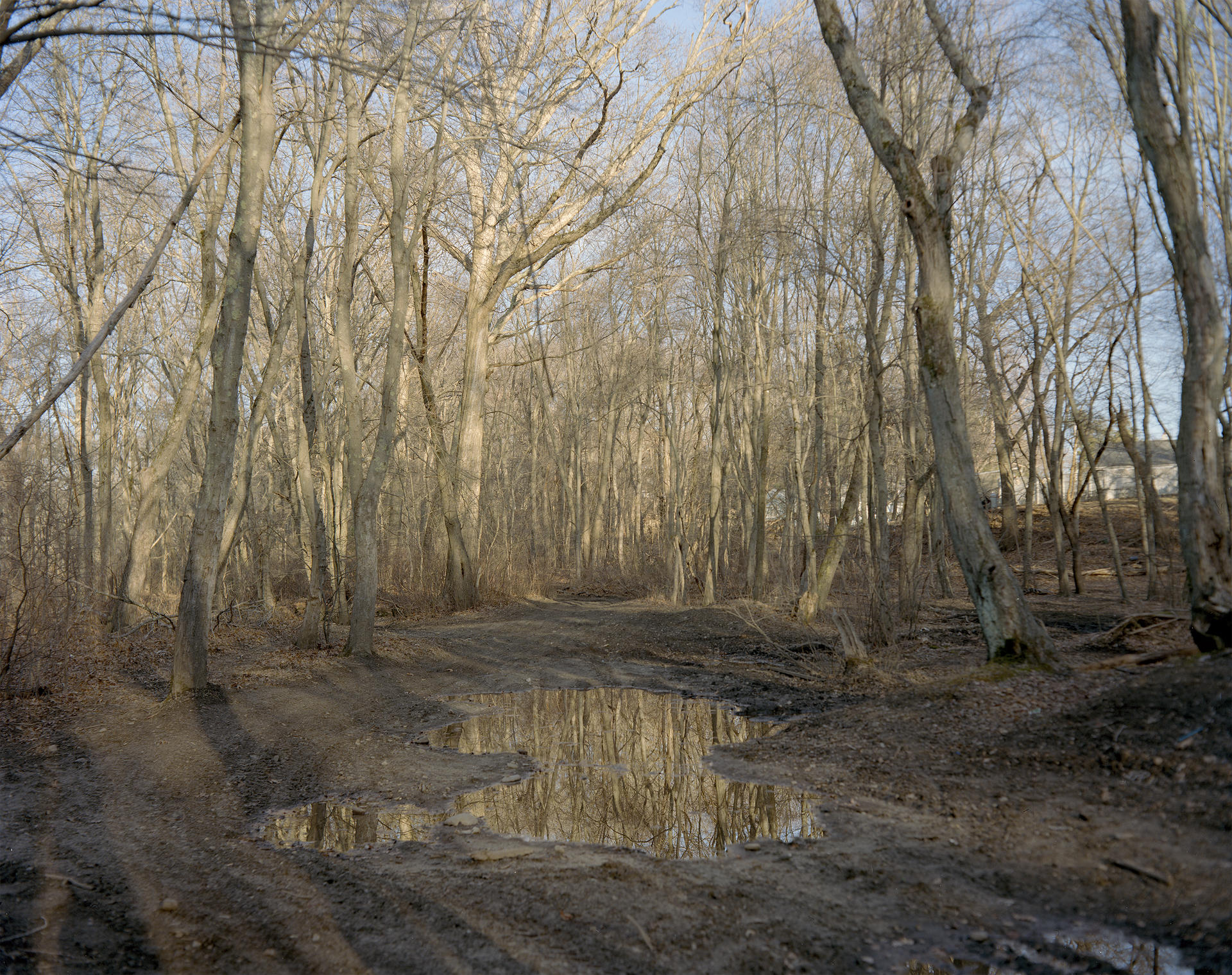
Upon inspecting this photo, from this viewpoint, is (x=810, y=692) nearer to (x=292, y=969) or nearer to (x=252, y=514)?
(x=292, y=969)

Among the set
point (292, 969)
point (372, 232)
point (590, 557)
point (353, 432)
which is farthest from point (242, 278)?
point (590, 557)

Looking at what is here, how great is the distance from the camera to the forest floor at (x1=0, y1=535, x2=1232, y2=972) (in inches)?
117

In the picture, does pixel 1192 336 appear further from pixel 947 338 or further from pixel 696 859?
pixel 696 859

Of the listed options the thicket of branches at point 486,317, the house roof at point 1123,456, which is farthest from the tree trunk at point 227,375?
the house roof at point 1123,456

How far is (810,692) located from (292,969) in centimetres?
644

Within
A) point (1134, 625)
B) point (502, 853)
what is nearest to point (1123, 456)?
point (1134, 625)

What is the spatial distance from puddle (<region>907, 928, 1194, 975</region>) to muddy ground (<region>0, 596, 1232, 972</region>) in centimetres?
2

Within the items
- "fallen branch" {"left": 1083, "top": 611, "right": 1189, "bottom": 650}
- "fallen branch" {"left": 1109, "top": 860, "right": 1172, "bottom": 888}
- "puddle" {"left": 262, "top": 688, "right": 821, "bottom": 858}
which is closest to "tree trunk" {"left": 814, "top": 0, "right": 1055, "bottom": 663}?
"fallen branch" {"left": 1083, "top": 611, "right": 1189, "bottom": 650}

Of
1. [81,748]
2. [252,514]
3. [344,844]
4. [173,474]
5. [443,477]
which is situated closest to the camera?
[344,844]

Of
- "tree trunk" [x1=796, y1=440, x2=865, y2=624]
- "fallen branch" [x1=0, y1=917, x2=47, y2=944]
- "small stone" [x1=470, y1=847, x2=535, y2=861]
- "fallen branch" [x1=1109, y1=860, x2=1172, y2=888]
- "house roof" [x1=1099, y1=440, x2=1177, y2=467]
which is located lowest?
"small stone" [x1=470, y1=847, x2=535, y2=861]

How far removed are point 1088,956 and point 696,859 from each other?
1761 mm

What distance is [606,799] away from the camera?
5.15m

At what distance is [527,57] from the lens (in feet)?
51.4

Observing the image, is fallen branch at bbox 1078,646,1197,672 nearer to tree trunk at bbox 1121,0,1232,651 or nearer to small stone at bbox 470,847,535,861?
tree trunk at bbox 1121,0,1232,651
